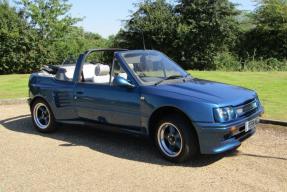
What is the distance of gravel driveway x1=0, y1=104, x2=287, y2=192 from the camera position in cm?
535

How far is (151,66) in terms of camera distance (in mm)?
7117

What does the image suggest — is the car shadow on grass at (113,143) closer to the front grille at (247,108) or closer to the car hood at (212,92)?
the front grille at (247,108)

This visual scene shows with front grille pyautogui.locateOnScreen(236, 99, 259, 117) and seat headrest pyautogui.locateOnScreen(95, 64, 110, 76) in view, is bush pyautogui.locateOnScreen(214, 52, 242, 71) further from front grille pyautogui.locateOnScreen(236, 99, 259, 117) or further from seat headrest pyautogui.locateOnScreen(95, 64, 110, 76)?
front grille pyautogui.locateOnScreen(236, 99, 259, 117)

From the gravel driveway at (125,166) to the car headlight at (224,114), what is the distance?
70 centimetres

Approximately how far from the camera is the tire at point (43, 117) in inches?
329

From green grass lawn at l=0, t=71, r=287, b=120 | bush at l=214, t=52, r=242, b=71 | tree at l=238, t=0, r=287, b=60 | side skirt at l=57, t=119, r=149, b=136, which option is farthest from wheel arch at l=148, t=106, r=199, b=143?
tree at l=238, t=0, r=287, b=60

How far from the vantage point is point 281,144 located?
6.95 meters

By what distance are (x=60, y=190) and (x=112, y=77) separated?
92.7 inches

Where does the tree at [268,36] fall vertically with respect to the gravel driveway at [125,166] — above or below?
above

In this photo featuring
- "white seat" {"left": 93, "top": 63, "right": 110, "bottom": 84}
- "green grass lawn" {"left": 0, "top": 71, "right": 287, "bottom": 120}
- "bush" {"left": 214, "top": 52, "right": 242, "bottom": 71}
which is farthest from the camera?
"bush" {"left": 214, "top": 52, "right": 242, "bottom": 71}

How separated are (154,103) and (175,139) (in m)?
0.61

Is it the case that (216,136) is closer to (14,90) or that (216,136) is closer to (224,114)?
(224,114)

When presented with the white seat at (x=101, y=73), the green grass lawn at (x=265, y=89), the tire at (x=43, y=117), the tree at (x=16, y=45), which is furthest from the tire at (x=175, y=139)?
the tree at (x=16, y=45)

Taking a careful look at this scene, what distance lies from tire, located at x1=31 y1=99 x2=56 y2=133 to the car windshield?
2.24m
